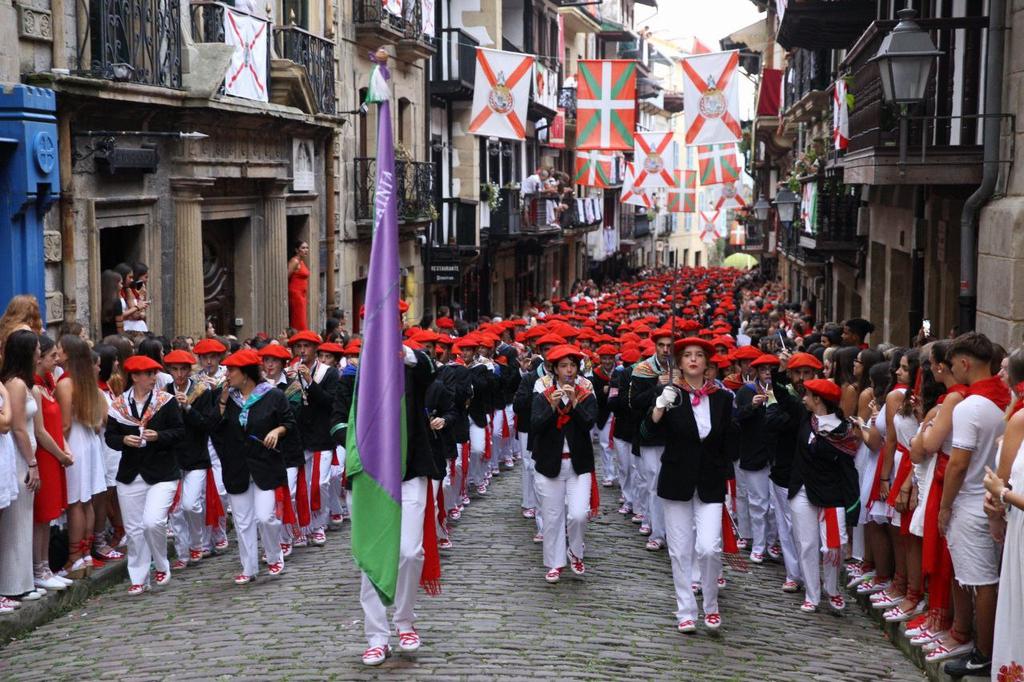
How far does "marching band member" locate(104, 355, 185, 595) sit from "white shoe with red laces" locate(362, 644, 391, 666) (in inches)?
98.0

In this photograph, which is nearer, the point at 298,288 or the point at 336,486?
the point at 336,486

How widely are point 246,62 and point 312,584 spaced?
9957 mm

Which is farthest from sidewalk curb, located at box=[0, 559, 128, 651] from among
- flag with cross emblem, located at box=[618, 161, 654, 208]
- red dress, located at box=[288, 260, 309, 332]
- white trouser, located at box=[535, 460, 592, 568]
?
flag with cross emblem, located at box=[618, 161, 654, 208]

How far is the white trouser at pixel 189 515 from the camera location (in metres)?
10.3

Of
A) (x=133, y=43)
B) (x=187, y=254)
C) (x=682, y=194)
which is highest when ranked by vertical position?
(x=133, y=43)

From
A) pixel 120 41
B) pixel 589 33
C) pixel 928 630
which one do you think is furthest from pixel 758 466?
pixel 589 33

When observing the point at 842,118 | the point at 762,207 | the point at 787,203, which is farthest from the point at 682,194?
the point at 762,207

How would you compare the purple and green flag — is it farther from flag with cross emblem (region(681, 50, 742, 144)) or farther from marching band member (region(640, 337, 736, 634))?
flag with cross emblem (region(681, 50, 742, 144))

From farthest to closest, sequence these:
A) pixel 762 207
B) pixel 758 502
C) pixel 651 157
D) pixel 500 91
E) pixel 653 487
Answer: pixel 762 207
pixel 651 157
pixel 500 91
pixel 653 487
pixel 758 502

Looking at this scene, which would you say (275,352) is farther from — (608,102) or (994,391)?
(608,102)

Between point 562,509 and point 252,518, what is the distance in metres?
2.31

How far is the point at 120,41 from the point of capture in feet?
49.0

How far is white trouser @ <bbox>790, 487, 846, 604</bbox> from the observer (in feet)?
31.4

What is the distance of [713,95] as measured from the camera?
61.2ft
